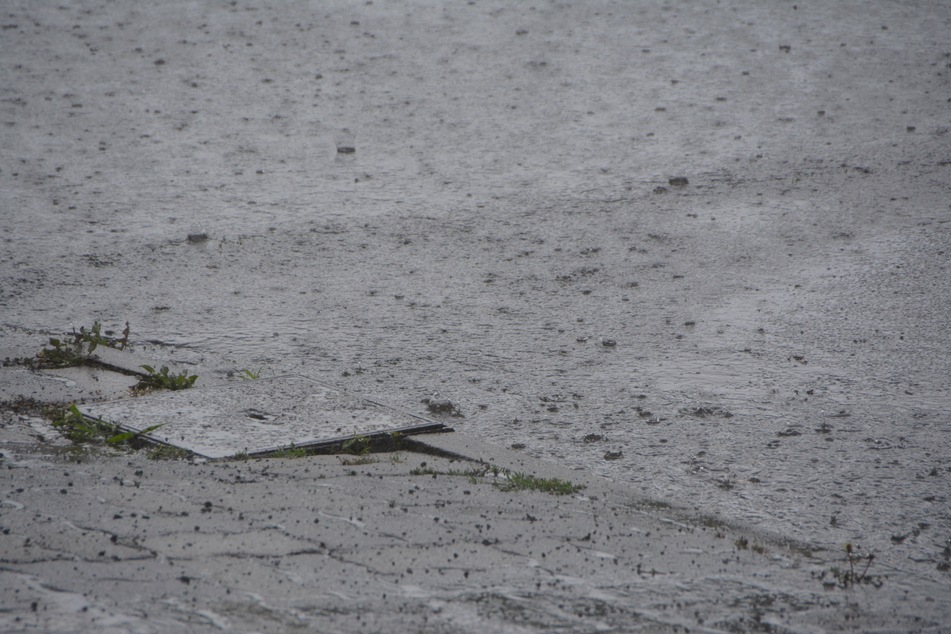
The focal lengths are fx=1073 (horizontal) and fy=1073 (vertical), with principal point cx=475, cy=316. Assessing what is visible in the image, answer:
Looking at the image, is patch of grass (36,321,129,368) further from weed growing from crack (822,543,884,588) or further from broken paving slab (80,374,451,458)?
weed growing from crack (822,543,884,588)

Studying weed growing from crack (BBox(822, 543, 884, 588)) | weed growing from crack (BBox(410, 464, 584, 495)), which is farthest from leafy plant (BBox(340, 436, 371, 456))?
weed growing from crack (BBox(822, 543, 884, 588))

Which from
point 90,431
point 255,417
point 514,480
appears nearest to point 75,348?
point 90,431

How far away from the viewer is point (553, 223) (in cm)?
578

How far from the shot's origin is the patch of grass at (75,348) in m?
3.92

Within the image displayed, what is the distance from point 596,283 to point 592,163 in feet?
5.80

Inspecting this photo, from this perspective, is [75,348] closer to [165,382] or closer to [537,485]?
[165,382]

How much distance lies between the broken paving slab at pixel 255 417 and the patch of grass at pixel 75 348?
53 cm

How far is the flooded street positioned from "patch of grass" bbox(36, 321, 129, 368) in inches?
6.1

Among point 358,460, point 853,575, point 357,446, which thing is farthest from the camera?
point 357,446

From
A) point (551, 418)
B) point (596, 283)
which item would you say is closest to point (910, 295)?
point (596, 283)

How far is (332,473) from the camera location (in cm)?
296

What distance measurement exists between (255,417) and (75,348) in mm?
1043

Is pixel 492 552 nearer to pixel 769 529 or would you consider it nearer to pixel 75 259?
pixel 769 529

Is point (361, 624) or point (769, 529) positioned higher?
point (361, 624)
